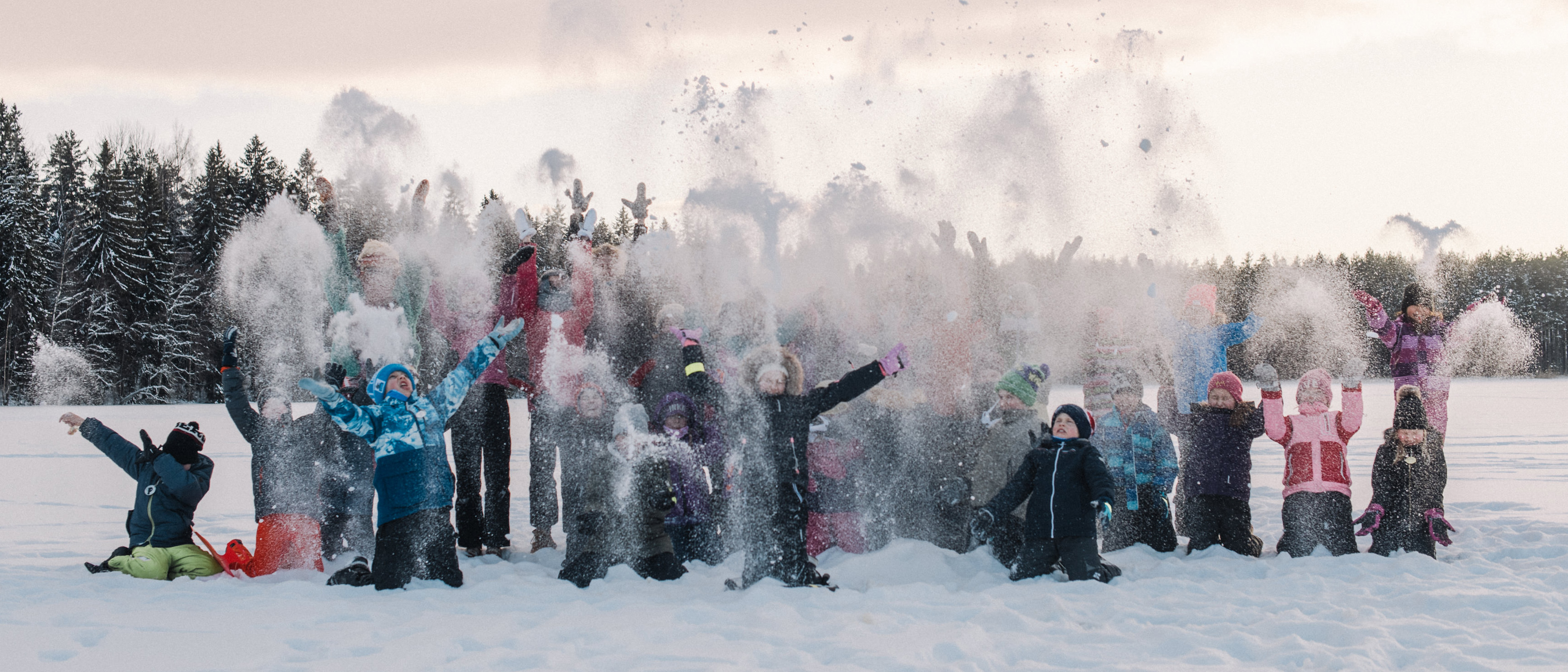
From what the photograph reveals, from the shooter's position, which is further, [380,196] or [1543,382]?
[1543,382]

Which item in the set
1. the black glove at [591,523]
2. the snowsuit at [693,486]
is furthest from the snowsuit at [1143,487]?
the black glove at [591,523]

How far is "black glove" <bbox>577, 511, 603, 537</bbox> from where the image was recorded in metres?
6.16

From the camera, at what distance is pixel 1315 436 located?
6656 mm

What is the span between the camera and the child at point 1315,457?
6492 millimetres

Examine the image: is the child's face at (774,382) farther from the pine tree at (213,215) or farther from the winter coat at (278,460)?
the pine tree at (213,215)

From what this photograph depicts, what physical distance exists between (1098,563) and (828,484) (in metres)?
1.84

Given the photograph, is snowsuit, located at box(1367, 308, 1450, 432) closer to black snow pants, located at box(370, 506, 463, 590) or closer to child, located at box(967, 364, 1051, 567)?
child, located at box(967, 364, 1051, 567)

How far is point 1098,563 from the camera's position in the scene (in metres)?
5.95

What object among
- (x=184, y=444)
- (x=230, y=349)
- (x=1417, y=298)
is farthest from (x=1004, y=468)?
(x=184, y=444)

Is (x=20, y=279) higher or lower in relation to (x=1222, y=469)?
higher

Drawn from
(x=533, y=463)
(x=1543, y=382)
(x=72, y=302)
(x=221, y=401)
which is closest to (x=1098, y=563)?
(x=533, y=463)

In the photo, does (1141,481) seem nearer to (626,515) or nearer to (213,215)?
(626,515)

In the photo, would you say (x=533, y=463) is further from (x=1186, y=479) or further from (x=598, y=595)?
(x=1186, y=479)

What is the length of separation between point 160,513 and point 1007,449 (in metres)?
5.55
